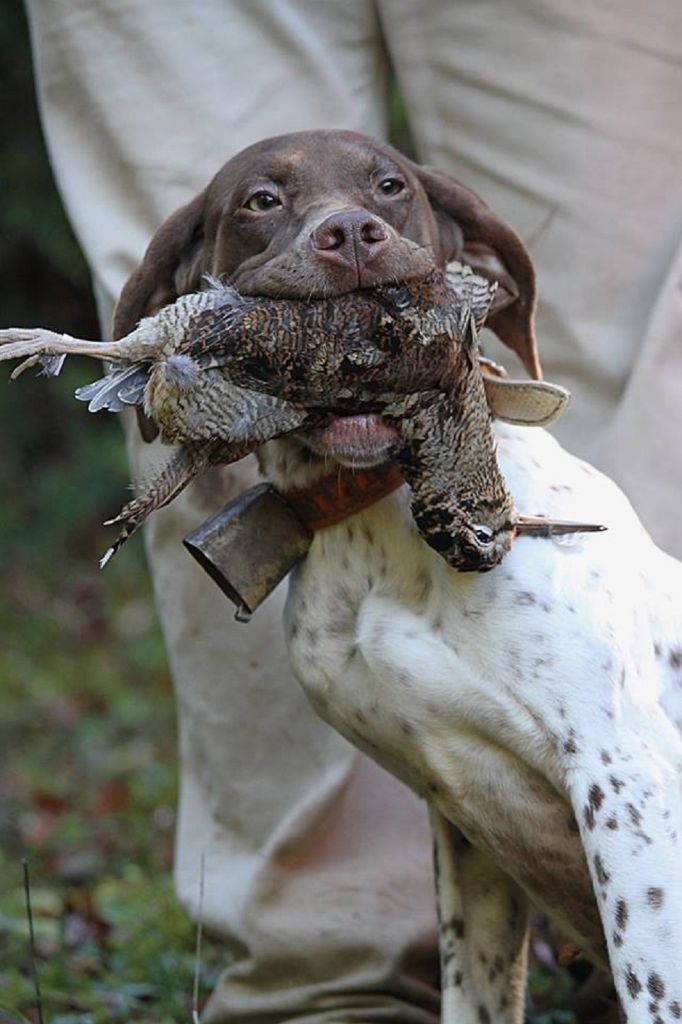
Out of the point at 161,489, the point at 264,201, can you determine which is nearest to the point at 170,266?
the point at 264,201

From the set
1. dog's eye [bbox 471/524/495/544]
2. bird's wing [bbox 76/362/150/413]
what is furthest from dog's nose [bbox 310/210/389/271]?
dog's eye [bbox 471/524/495/544]

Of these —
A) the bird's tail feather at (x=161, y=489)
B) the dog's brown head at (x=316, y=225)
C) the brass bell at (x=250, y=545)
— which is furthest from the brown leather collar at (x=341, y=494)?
the bird's tail feather at (x=161, y=489)

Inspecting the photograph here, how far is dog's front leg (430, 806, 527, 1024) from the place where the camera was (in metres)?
3.31

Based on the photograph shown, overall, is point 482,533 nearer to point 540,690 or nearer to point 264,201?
point 540,690

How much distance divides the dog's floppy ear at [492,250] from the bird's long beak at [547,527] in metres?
0.46

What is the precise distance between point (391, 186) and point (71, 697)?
3686 millimetres

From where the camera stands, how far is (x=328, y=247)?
278 cm

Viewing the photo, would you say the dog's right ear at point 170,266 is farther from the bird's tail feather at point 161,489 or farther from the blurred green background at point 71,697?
the blurred green background at point 71,697

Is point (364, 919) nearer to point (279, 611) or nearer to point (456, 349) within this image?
point (279, 611)

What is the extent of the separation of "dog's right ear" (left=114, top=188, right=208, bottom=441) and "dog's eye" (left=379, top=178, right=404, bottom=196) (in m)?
0.35

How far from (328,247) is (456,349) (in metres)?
0.26

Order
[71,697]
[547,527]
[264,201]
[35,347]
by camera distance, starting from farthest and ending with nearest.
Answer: [71,697], [264,201], [547,527], [35,347]

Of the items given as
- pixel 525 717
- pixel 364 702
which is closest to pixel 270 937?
pixel 364 702

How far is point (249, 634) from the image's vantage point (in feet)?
12.7
